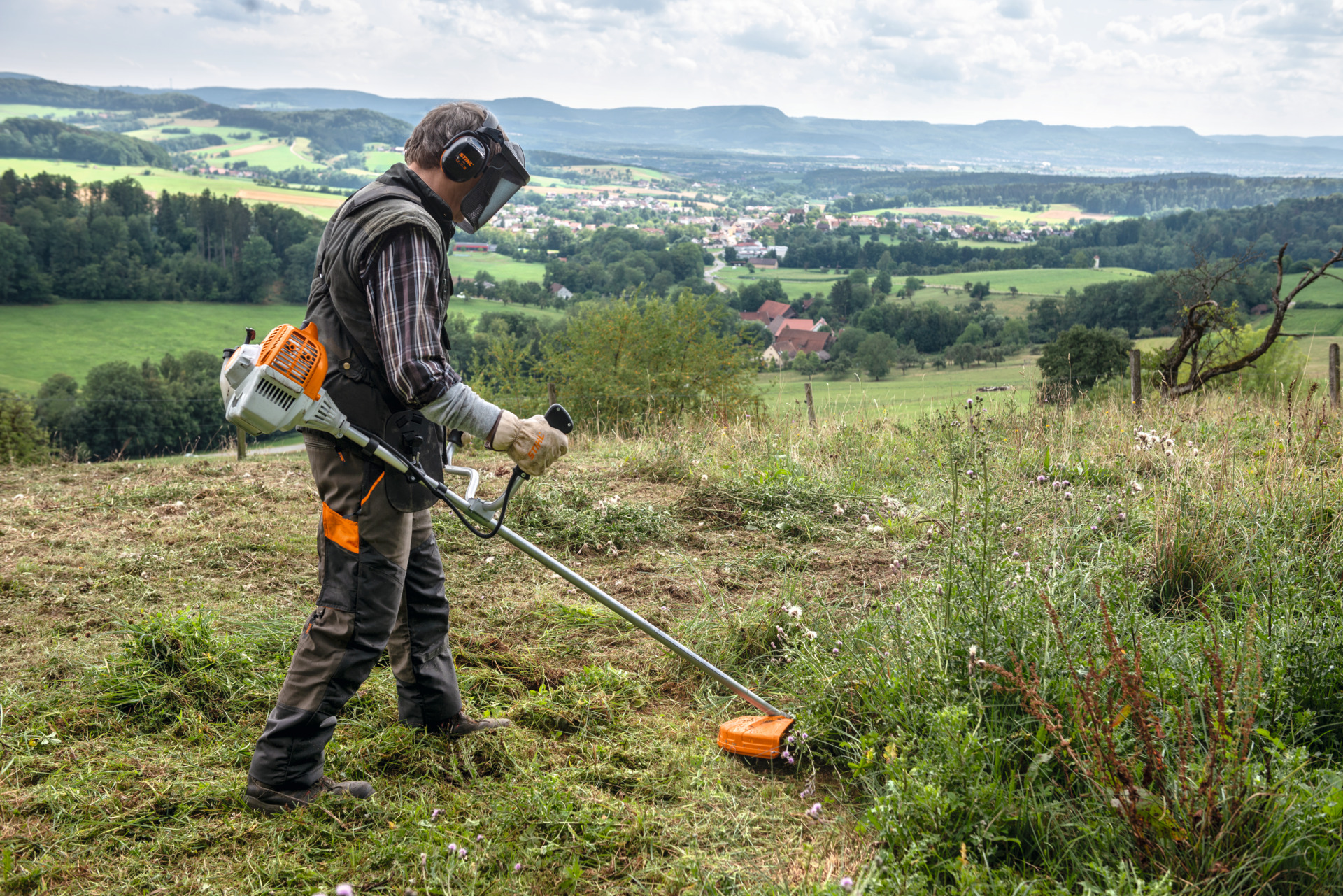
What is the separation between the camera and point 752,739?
3107 mm

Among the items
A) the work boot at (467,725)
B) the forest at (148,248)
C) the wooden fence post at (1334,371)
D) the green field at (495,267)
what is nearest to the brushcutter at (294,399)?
the work boot at (467,725)

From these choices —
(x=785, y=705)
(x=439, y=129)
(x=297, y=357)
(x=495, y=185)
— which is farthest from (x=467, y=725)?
(x=439, y=129)

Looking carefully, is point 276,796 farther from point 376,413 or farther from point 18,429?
point 18,429

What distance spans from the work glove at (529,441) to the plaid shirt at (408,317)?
227 mm

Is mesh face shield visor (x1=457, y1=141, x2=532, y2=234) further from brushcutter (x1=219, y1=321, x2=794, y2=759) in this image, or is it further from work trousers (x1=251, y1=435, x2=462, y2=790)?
work trousers (x1=251, y1=435, x2=462, y2=790)

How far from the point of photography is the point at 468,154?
2893mm

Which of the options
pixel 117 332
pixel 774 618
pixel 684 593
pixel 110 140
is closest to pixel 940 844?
pixel 774 618

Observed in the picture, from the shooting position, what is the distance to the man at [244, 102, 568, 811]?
2.66 meters

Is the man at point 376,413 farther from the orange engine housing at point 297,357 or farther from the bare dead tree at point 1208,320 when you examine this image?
the bare dead tree at point 1208,320

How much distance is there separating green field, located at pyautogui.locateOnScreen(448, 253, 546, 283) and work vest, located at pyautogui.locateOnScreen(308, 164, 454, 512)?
6714 centimetres

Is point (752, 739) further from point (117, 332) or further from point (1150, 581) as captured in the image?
point (117, 332)

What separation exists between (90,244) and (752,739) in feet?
245

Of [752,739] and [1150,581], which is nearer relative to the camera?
[752,739]

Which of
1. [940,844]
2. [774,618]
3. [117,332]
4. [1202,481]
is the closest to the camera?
[940,844]
